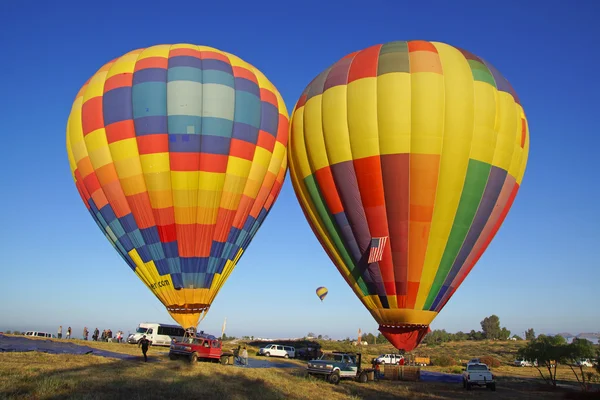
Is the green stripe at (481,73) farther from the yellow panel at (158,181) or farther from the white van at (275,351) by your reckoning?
the white van at (275,351)

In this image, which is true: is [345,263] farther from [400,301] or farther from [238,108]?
[238,108]

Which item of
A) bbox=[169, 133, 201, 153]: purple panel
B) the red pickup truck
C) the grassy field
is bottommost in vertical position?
the grassy field

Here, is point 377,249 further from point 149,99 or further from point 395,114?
point 149,99

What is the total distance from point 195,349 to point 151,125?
9607 mm

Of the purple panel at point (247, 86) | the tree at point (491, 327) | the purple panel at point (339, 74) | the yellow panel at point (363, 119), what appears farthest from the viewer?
the tree at point (491, 327)

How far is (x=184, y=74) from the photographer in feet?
74.9

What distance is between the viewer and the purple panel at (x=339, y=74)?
69.1ft

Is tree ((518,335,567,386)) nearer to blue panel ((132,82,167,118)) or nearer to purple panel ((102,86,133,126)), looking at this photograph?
blue panel ((132,82,167,118))

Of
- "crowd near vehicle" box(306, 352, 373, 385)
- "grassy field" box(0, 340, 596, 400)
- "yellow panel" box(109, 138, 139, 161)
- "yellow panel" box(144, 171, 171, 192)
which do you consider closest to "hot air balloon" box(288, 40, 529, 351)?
"crowd near vehicle" box(306, 352, 373, 385)

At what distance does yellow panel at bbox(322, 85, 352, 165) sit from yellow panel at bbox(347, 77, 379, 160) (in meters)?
0.22

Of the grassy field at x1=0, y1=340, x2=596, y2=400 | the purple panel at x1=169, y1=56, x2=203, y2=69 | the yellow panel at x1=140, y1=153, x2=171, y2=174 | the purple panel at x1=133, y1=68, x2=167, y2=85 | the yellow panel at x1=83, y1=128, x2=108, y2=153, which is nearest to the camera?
the grassy field at x1=0, y1=340, x2=596, y2=400

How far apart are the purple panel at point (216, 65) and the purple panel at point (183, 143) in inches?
145

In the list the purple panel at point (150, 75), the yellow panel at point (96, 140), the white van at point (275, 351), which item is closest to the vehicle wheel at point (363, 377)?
the yellow panel at point (96, 140)

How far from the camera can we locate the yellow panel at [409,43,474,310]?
18984 millimetres
